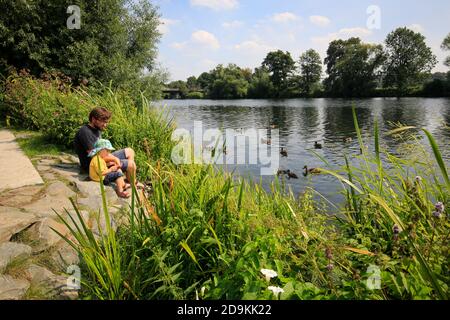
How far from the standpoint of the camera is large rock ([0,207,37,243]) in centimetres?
292

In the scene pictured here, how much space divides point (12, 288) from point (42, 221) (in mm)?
944

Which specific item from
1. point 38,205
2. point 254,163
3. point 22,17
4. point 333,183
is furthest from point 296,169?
point 22,17

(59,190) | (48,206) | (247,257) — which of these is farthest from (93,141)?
(247,257)

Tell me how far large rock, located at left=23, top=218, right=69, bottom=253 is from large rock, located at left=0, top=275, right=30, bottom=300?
1.29 ft

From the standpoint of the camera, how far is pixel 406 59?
65500 millimetres

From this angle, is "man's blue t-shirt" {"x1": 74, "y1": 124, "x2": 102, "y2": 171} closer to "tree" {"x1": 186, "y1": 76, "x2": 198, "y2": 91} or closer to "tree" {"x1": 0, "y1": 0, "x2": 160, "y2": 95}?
"tree" {"x1": 0, "y1": 0, "x2": 160, "y2": 95}

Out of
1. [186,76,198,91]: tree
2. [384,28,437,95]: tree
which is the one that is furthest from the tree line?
[186,76,198,91]: tree

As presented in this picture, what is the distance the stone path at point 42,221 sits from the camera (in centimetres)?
235

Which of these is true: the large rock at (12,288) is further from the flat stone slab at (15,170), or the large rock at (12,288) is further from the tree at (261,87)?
the tree at (261,87)

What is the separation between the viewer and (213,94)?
96938mm

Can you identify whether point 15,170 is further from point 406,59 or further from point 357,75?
point 406,59

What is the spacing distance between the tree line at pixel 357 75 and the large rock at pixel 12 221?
62603 mm

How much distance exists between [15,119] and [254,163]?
8205 mm

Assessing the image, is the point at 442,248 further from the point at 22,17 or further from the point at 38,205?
the point at 22,17
